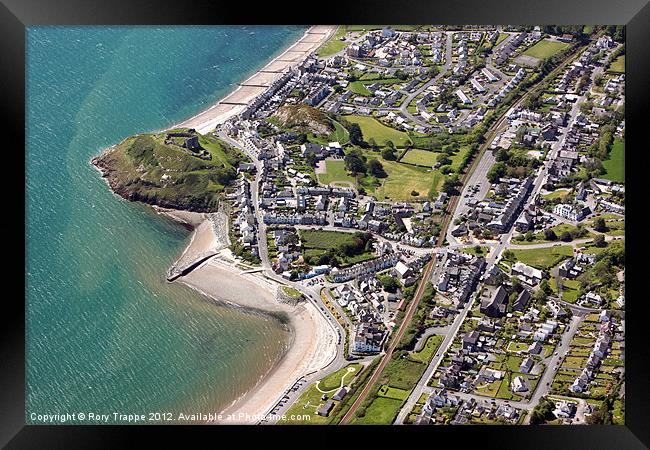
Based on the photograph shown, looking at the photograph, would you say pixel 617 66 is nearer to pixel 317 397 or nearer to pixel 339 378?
pixel 339 378

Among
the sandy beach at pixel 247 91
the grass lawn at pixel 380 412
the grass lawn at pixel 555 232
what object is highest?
the sandy beach at pixel 247 91

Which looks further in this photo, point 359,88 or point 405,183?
point 359,88

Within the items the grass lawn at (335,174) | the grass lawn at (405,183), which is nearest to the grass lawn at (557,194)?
the grass lawn at (405,183)

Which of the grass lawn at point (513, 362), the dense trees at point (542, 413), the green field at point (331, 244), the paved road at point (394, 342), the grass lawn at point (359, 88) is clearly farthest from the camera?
the grass lawn at point (359, 88)

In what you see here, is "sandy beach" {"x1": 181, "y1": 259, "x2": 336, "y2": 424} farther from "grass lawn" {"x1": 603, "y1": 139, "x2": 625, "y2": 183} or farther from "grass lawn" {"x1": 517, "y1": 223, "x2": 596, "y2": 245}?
"grass lawn" {"x1": 603, "y1": 139, "x2": 625, "y2": 183}

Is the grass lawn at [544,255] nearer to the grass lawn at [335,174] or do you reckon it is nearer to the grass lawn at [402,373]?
the grass lawn at [402,373]

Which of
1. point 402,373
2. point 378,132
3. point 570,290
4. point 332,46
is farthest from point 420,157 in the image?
point 402,373
